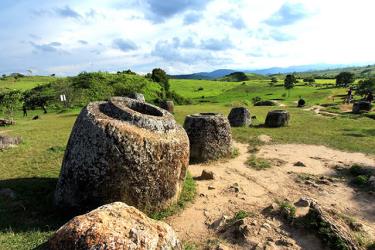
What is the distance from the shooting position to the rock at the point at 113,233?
21.9 ft

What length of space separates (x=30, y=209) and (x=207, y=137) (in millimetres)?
8727

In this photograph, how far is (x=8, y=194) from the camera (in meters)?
11.2

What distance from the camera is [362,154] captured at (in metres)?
18.5

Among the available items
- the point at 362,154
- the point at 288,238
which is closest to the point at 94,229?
the point at 288,238

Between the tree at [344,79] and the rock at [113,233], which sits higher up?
the rock at [113,233]

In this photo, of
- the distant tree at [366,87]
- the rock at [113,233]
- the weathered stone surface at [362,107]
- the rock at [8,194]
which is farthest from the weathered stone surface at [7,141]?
the distant tree at [366,87]

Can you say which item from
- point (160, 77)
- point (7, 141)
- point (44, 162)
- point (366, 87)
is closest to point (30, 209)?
point (44, 162)

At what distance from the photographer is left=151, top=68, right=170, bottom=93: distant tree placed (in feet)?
220

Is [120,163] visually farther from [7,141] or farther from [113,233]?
[7,141]

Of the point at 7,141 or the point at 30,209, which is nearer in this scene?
the point at 30,209

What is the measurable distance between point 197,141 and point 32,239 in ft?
30.6

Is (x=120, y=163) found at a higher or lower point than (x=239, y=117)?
higher

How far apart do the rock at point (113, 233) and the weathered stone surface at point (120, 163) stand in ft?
6.84

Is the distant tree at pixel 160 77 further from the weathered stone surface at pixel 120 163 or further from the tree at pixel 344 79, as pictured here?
the weathered stone surface at pixel 120 163
